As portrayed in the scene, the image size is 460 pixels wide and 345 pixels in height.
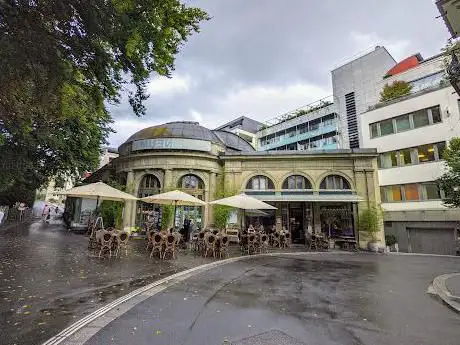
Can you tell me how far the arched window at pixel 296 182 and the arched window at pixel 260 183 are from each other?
1118 millimetres

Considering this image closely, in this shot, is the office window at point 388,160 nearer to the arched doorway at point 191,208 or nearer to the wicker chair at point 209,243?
the arched doorway at point 191,208

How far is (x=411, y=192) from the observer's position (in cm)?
2188

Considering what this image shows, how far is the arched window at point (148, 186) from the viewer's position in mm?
21547

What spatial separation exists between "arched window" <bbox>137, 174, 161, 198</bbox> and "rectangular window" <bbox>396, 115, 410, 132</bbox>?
19676 mm

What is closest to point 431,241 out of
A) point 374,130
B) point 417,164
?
point 417,164

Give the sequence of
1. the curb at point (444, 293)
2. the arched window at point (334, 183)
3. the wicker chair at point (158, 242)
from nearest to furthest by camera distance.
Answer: the curb at point (444, 293), the wicker chair at point (158, 242), the arched window at point (334, 183)

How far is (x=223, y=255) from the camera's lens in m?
12.5

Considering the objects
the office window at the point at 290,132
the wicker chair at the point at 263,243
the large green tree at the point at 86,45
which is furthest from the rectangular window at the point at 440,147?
the office window at the point at 290,132

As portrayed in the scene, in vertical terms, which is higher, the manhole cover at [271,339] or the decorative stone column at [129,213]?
the decorative stone column at [129,213]

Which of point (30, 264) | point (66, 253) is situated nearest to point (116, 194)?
point (66, 253)

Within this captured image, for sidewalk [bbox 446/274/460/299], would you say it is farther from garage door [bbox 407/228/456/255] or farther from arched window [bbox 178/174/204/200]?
arched window [bbox 178/174/204/200]

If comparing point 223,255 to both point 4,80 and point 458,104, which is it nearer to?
point 4,80

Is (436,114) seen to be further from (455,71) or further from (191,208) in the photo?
(191,208)

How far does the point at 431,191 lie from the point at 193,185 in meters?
17.5
